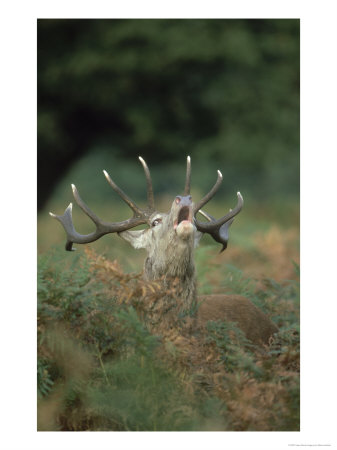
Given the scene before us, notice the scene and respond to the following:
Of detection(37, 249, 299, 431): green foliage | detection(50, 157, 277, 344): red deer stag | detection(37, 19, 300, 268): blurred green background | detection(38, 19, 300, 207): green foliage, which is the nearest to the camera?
detection(37, 249, 299, 431): green foliage

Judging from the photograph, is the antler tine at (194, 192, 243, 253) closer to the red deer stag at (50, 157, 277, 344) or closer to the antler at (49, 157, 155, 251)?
the red deer stag at (50, 157, 277, 344)

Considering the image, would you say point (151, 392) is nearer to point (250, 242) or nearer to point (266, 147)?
point (250, 242)

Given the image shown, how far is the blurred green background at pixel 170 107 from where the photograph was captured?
1373 cm

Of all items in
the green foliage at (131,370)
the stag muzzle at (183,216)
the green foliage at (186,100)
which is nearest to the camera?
the green foliage at (131,370)

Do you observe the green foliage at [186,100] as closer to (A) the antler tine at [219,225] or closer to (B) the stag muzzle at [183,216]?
(A) the antler tine at [219,225]

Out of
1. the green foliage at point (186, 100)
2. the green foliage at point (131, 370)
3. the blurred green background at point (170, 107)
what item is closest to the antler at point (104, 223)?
the green foliage at point (131, 370)

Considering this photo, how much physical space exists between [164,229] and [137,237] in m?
0.49

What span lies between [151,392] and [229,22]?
1215 centimetres

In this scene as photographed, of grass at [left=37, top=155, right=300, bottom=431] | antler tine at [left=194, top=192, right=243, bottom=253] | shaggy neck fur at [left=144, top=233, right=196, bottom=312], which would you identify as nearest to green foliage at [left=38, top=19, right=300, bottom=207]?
antler tine at [left=194, top=192, right=243, bottom=253]

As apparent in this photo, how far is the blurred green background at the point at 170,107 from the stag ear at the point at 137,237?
7.96 meters

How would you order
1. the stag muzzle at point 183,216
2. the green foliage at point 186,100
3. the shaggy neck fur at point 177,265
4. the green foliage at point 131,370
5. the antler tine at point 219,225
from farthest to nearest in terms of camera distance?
the green foliage at point 186,100 → the antler tine at point 219,225 → the shaggy neck fur at point 177,265 → the stag muzzle at point 183,216 → the green foliage at point 131,370

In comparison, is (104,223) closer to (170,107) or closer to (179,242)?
(179,242)

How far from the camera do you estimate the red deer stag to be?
459cm
